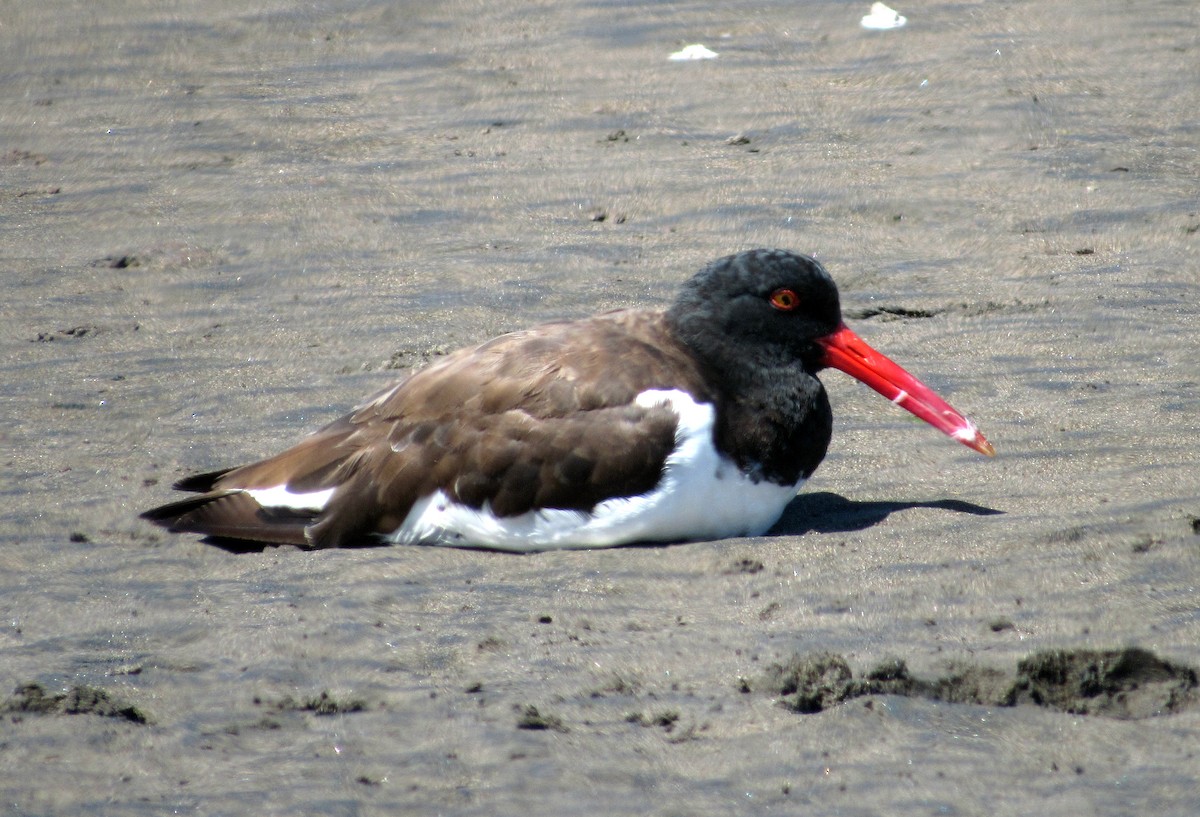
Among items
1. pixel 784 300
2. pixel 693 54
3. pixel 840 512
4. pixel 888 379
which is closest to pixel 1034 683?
pixel 840 512

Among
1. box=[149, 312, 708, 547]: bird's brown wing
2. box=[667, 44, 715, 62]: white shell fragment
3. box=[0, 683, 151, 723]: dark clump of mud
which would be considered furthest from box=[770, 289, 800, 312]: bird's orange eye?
box=[667, 44, 715, 62]: white shell fragment

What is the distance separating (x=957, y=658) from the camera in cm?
490

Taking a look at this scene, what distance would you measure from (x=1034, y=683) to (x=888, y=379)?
2030mm

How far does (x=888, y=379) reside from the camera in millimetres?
6555

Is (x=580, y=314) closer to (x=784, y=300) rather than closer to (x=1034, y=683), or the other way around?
(x=784, y=300)

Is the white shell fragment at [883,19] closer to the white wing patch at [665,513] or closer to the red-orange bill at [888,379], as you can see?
the red-orange bill at [888,379]

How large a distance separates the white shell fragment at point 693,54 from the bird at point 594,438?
17.9ft

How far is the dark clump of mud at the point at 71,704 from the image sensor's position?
15.5ft

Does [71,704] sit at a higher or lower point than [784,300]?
lower

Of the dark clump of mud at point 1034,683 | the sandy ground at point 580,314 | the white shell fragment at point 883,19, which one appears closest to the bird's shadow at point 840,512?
the sandy ground at point 580,314

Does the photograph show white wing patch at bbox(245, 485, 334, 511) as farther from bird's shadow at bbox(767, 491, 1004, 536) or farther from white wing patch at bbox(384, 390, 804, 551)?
bird's shadow at bbox(767, 491, 1004, 536)

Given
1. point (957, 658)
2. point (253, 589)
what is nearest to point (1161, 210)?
point (957, 658)

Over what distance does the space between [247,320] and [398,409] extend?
2.56 m

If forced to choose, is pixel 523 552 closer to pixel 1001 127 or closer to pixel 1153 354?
pixel 1153 354
